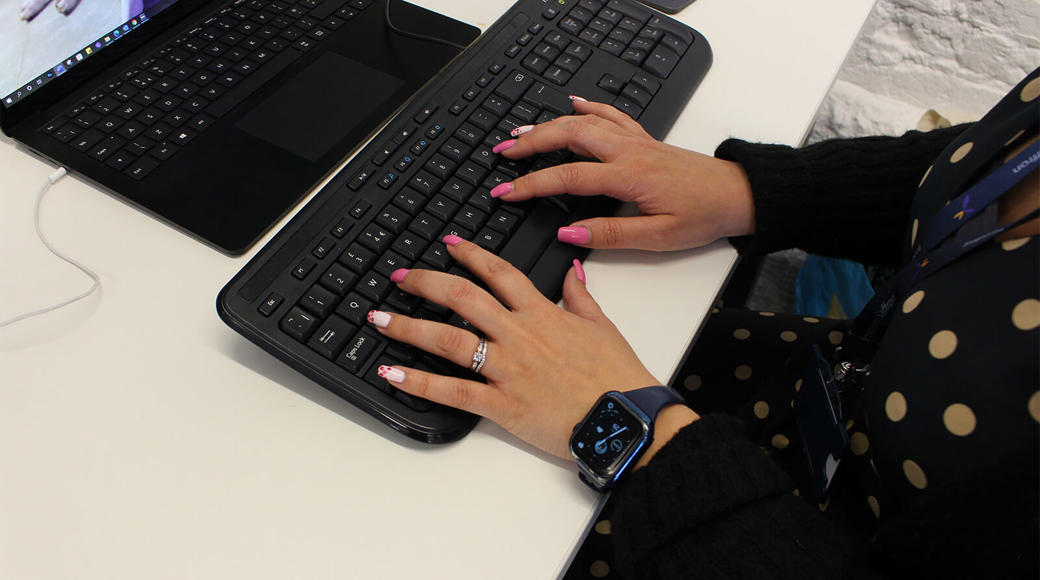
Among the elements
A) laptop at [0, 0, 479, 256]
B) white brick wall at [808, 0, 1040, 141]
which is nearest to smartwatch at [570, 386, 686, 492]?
laptop at [0, 0, 479, 256]

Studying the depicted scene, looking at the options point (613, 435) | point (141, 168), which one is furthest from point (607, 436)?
point (141, 168)

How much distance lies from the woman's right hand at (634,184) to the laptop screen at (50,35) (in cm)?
36

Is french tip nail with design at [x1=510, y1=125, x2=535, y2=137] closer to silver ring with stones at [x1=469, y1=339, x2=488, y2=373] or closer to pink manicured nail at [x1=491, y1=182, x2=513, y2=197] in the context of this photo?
pink manicured nail at [x1=491, y1=182, x2=513, y2=197]

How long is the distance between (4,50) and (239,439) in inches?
14.4

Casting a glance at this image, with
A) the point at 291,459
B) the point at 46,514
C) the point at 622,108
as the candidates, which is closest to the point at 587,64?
the point at 622,108

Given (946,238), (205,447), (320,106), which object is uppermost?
(946,238)

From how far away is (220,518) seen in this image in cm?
42

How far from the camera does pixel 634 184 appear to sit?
1.83ft

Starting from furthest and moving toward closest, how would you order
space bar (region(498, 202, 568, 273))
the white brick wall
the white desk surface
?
the white brick wall
space bar (region(498, 202, 568, 273))
the white desk surface

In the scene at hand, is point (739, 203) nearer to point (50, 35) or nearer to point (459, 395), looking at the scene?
point (459, 395)

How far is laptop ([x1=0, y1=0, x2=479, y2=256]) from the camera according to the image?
1.77 feet

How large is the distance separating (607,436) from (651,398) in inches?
1.8

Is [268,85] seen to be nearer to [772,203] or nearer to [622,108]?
[622,108]

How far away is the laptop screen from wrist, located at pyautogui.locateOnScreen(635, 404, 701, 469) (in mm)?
574
